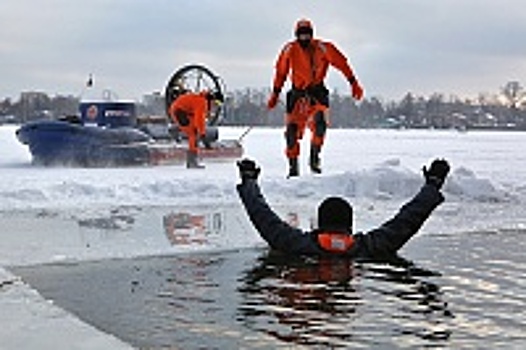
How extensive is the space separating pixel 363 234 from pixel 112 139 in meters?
10.5

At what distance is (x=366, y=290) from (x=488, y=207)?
5.03m

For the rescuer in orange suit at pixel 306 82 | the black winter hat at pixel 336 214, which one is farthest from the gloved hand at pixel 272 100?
the black winter hat at pixel 336 214

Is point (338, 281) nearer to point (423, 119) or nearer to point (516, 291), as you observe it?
point (516, 291)

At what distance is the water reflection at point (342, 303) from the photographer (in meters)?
3.80

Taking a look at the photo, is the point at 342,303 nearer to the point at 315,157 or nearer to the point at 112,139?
the point at 315,157

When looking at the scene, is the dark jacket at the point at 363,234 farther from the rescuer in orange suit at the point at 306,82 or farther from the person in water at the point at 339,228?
the rescuer in orange suit at the point at 306,82

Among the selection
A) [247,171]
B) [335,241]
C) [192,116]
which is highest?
[192,116]

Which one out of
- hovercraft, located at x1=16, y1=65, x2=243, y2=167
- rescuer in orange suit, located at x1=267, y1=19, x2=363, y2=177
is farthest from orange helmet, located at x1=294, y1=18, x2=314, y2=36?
hovercraft, located at x1=16, y1=65, x2=243, y2=167

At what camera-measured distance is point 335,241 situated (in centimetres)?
582

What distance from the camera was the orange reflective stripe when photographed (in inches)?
228

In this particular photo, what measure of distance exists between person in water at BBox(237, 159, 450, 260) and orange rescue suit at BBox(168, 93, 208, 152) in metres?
8.62

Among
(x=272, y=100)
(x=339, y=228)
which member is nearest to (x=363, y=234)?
(x=339, y=228)

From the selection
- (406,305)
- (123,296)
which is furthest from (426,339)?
(123,296)

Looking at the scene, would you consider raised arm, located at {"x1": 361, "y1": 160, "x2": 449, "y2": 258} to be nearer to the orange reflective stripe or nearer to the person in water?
the person in water
